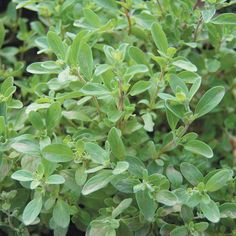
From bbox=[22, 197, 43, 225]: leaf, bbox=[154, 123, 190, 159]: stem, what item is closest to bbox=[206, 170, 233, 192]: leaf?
bbox=[154, 123, 190, 159]: stem

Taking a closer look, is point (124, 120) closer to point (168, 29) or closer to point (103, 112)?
point (103, 112)

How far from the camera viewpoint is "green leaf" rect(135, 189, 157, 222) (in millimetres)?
954

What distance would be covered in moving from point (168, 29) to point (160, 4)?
0.08m

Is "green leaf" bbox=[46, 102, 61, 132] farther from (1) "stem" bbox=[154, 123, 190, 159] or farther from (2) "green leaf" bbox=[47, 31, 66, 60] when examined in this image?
(1) "stem" bbox=[154, 123, 190, 159]

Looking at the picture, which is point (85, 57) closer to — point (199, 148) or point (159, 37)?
point (159, 37)

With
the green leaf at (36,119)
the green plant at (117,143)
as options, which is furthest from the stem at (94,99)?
the green leaf at (36,119)

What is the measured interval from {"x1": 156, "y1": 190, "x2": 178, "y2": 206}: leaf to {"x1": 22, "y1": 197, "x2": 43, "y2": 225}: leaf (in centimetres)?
23

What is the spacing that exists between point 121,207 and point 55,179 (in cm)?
14

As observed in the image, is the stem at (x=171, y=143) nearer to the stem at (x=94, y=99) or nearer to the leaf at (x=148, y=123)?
the leaf at (x=148, y=123)

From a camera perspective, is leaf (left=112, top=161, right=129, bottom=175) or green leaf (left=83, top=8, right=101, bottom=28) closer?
leaf (left=112, top=161, right=129, bottom=175)

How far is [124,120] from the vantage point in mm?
1069

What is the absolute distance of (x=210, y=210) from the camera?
0.94 metres

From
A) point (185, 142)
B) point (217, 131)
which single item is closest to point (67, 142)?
point (185, 142)

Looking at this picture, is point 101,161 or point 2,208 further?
point 2,208
